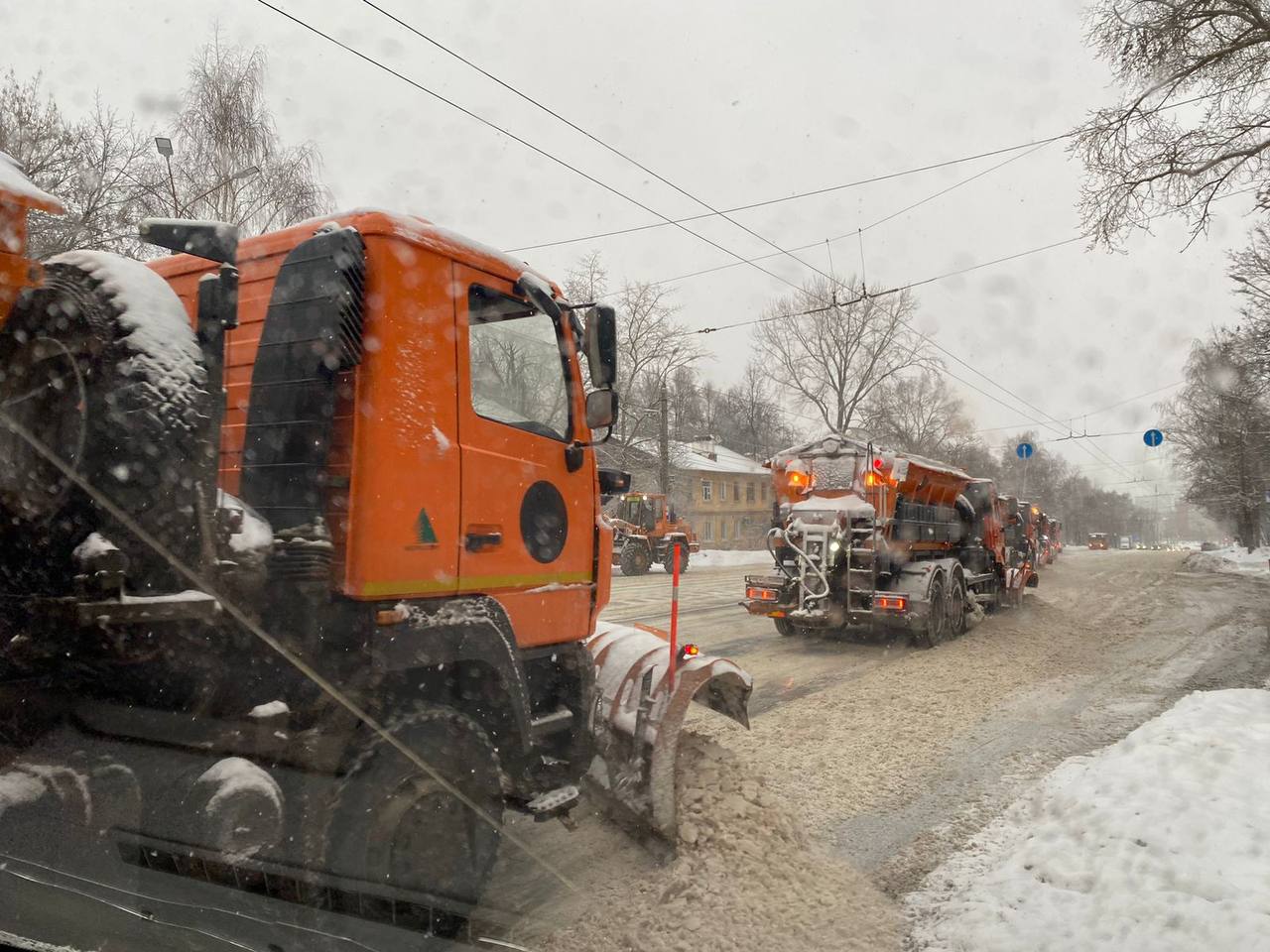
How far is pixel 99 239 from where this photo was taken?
1571 centimetres

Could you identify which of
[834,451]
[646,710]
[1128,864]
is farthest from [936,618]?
[646,710]

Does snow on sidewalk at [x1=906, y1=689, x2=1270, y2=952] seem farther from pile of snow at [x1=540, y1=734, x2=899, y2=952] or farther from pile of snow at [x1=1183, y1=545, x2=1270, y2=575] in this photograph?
pile of snow at [x1=1183, y1=545, x2=1270, y2=575]

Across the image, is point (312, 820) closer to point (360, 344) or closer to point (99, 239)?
point (360, 344)

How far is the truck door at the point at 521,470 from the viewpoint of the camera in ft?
11.2

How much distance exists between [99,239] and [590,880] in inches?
650

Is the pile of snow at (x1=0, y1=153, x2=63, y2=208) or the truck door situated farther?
the truck door

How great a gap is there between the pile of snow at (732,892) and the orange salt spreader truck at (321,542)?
248 millimetres

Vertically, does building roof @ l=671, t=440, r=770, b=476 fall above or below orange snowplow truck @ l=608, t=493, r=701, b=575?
above

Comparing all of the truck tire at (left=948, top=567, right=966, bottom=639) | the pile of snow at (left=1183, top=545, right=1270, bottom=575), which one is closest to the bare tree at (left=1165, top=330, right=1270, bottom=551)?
the pile of snow at (left=1183, top=545, right=1270, bottom=575)

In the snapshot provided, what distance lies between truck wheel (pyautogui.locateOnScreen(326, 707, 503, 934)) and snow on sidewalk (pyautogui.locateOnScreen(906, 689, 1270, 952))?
6.02ft

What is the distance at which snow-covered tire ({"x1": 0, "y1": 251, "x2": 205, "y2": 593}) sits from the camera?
2.55 metres

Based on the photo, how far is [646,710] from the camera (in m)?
4.00

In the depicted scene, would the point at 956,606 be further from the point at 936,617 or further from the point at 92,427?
the point at 92,427

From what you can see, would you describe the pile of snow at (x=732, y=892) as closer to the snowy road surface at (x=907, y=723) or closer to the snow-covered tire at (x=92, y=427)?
the snowy road surface at (x=907, y=723)
